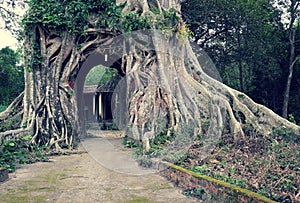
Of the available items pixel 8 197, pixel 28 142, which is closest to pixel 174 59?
pixel 28 142

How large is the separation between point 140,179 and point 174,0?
7134 mm

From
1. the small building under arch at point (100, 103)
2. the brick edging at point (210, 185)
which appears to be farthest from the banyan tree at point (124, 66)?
the small building under arch at point (100, 103)

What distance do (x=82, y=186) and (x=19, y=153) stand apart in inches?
132

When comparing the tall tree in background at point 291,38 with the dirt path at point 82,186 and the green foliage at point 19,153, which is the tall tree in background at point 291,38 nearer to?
the dirt path at point 82,186

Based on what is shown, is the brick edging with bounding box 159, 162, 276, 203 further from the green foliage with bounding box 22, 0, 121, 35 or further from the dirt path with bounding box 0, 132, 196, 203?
the green foliage with bounding box 22, 0, 121, 35

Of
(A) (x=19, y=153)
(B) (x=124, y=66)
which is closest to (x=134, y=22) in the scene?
(B) (x=124, y=66)

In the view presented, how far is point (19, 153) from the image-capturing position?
839cm

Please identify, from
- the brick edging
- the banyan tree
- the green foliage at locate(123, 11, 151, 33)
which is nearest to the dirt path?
the brick edging

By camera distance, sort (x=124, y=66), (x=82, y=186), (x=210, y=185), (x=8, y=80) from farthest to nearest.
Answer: (x=8, y=80), (x=124, y=66), (x=82, y=186), (x=210, y=185)

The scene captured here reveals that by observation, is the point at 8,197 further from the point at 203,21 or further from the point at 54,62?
the point at 203,21

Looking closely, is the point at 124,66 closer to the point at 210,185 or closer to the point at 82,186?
the point at 82,186

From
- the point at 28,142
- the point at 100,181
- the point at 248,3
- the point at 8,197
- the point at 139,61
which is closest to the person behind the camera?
the point at 8,197

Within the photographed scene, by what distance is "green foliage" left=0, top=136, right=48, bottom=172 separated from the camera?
25.1 feet

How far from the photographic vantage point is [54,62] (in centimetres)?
1088
